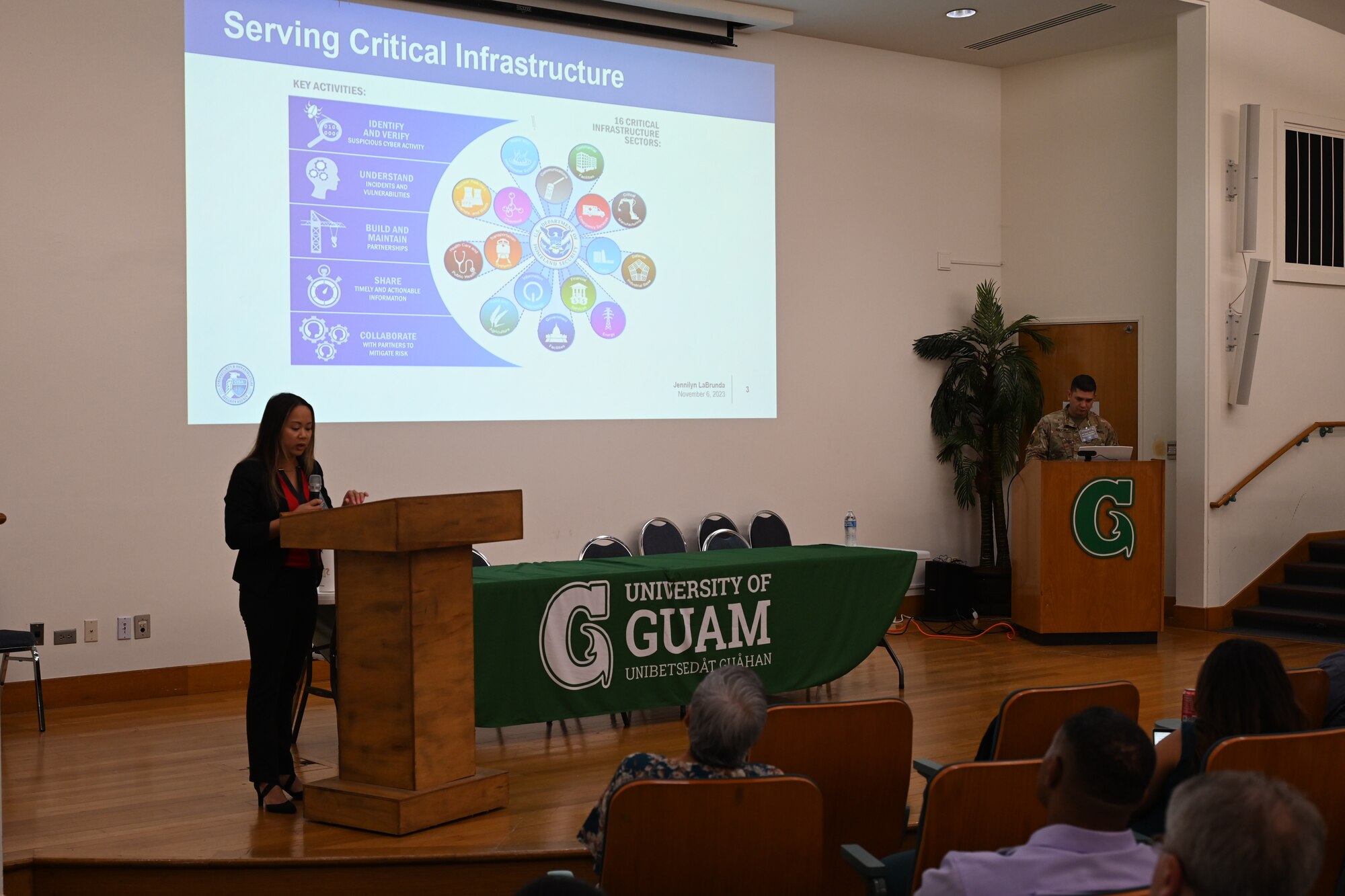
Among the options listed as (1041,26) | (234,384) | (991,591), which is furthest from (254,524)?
(1041,26)

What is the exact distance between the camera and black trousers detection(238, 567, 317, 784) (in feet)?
12.7

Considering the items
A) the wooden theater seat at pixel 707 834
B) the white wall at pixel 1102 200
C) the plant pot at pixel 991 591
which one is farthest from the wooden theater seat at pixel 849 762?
the white wall at pixel 1102 200

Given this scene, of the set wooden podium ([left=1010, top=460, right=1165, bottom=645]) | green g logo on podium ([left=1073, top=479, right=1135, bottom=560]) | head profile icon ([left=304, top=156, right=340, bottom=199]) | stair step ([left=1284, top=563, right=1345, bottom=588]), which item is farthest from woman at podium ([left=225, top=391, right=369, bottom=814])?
stair step ([left=1284, top=563, right=1345, bottom=588])

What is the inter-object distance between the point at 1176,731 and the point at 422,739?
215cm

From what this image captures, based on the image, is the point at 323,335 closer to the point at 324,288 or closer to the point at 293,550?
the point at 324,288

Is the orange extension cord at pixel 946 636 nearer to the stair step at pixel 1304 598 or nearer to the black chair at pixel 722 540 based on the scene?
the black chair at pixel 722 540

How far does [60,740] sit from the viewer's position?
5.07m

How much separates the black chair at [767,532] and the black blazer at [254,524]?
14.1 feet

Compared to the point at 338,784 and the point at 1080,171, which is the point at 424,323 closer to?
the point at 338,784

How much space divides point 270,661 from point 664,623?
1776 mm

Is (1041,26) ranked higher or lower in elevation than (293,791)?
higher

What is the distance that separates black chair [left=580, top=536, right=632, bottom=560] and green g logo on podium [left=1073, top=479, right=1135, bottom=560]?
9.34 feet

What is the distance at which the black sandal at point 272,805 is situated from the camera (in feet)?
12.7

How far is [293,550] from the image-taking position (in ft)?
12.9
